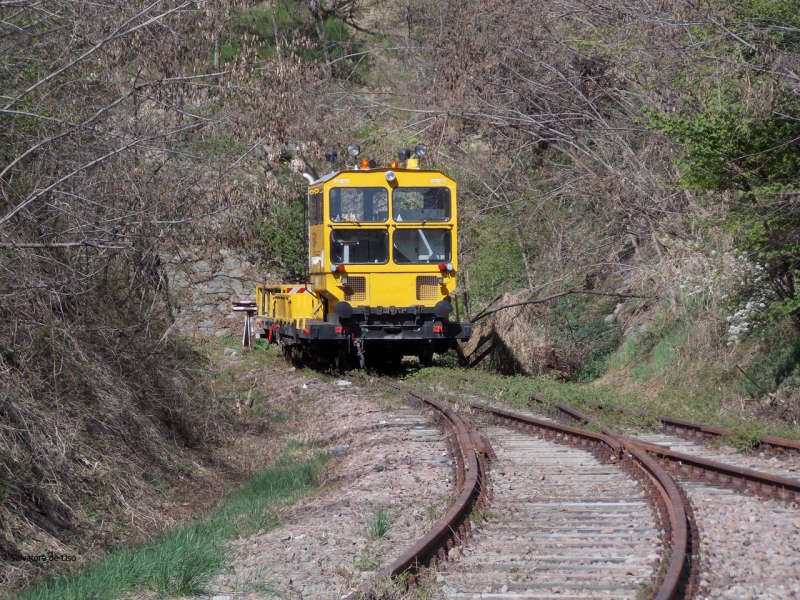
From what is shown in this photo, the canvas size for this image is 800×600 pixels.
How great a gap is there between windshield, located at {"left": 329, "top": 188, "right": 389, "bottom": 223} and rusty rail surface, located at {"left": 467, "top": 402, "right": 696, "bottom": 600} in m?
4.99

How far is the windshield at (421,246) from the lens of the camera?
1748 cm

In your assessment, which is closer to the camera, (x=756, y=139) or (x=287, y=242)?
(x=756, y=139)

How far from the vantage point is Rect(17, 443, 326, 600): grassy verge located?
5855 mm

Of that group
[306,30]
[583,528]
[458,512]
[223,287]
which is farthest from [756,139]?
[306,30]

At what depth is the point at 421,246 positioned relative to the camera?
57.7 ft

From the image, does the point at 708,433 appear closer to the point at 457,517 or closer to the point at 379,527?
the point at 457,517

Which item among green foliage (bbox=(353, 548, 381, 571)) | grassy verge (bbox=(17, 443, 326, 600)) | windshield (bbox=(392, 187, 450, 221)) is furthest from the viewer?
windshield (bbox=(392, 187, 450, 221))

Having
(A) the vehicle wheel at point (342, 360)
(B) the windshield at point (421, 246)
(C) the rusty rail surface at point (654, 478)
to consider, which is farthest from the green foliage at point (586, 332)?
(C) the rusty rail surface at point (654, 478)

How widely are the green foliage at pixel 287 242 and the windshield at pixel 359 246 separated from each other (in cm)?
887

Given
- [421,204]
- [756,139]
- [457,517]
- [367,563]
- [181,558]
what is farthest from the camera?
[421,204]

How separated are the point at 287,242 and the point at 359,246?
31.8 ft

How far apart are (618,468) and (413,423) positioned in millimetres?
4035

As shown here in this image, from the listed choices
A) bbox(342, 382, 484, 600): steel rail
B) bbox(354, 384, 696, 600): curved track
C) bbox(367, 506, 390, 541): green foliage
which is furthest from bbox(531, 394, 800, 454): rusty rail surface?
bbox(367, 506, 390, 541): green foliage

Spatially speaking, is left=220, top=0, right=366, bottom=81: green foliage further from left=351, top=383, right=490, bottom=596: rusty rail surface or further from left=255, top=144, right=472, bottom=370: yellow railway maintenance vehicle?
left=351, top=383, right=490, bottom=596: rusty rail surface
